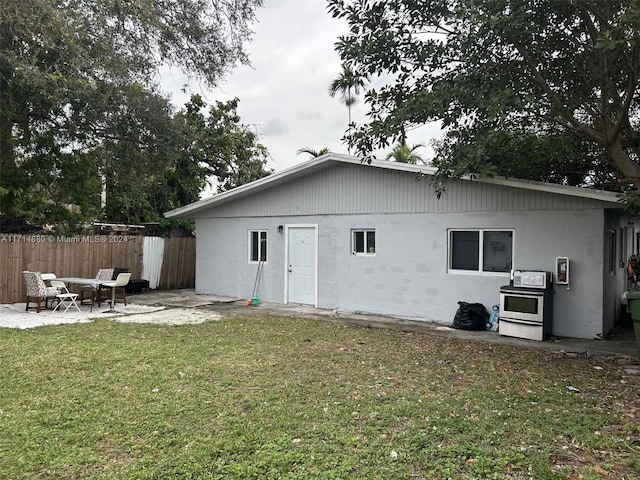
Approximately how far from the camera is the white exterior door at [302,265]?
1168 cm

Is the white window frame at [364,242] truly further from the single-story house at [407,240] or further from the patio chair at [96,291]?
the patio chair at [96,291]

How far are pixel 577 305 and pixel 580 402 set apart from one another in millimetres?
3944

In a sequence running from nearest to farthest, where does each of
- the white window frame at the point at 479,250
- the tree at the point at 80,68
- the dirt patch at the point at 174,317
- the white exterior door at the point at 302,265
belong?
the white window frame at the point at 479,250
the dirt patch at the point at 174,317
the tree at the point at 80,68
the white exterior door at the point at 302,265

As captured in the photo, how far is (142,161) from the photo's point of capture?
13352 millimetres

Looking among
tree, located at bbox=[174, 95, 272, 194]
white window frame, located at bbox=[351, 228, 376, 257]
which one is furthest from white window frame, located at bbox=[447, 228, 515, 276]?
tree, located at bbox=[174, 95, 272, 194]

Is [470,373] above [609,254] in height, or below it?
below

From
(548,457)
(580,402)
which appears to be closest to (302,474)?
(548,457)

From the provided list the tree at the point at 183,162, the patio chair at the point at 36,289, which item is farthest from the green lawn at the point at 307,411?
the tree at the point at 183,162

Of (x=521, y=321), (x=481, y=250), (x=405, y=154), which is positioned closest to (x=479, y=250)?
(x=481, y=250)

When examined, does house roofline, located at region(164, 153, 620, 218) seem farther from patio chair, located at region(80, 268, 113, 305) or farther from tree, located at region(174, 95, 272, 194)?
tree, located at region(174, 95, 272, 194)

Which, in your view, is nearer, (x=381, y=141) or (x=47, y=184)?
(x=381, y=141)

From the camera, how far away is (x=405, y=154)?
20.4 metres

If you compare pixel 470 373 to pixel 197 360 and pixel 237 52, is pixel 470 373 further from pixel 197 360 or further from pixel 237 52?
pixel 237 52

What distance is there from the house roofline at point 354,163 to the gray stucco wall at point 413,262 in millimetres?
583
